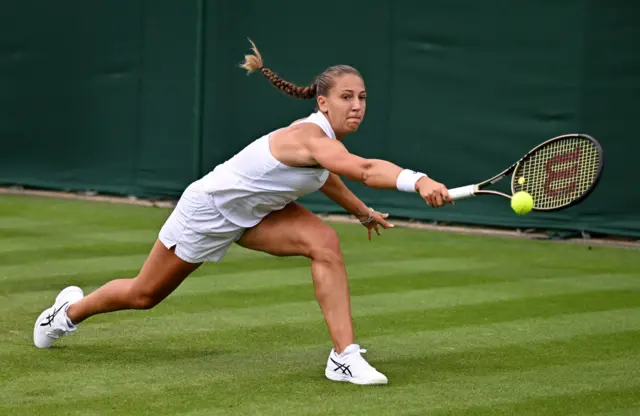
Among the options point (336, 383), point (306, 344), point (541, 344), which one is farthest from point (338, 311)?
point (541, 344)

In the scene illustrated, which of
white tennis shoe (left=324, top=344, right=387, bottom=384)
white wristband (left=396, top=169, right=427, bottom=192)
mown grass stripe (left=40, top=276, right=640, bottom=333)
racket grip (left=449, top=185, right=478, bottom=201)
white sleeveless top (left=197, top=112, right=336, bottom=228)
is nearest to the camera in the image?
racket grip (left=449, top=185, right=478, bottom=201)

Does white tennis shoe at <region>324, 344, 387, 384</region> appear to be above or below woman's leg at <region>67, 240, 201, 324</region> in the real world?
below

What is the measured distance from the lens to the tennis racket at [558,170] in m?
6.17

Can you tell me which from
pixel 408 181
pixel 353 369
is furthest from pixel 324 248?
pixel 408 181

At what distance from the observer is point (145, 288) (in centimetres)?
662

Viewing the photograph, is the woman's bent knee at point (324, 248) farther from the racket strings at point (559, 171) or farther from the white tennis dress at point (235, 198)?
the racket strings at point (559, 171)

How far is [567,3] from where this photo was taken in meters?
11.8

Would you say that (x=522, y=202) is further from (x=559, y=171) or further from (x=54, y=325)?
(x=54, y=325)

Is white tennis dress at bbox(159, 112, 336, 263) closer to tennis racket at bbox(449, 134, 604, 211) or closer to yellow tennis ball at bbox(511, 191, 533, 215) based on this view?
tennis racket at bbox(449, 134, 604, 211)

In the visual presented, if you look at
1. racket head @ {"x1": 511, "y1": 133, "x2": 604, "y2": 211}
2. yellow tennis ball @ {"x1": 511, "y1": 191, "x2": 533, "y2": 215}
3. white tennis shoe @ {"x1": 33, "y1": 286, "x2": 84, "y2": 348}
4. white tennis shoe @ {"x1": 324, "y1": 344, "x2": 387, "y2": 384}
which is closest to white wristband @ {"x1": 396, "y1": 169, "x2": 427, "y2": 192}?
yellow tennis ball @ {"x1": 511, "y1": 191, "x2": 533, "y2": 215}

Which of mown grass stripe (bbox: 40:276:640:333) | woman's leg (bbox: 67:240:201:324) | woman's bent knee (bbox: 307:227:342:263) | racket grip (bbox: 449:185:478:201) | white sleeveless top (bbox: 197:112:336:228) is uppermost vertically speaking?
racket grip (bbox: 449:185:478:201)

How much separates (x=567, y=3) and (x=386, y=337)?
540 cm

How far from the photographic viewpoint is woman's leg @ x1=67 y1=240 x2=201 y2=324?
658 cm

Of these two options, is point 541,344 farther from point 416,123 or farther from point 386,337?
point 416,123
